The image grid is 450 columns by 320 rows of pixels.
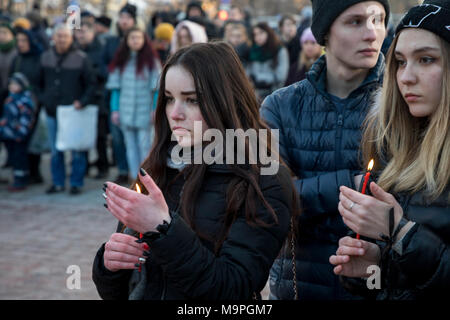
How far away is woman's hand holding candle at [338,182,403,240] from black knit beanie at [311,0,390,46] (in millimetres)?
1085

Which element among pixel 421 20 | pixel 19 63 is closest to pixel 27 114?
pixel 19 63

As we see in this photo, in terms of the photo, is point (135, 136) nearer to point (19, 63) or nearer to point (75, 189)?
point (75, 189)

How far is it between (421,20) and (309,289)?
3.93 feet

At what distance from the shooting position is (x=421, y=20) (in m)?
2.06

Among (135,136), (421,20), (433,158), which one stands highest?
(421,20)

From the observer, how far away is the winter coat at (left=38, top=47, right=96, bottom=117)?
8.55 meters

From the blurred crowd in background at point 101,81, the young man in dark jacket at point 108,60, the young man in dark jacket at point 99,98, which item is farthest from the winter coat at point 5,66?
the young man in dark jacket at point 108,60

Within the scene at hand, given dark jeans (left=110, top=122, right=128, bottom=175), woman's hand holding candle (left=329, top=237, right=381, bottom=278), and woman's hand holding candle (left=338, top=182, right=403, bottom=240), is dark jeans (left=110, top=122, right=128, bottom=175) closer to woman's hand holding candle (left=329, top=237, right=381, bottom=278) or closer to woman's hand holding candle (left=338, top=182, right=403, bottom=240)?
woman's hand holding candle (left=329, top=237, right=381, bottom=278)

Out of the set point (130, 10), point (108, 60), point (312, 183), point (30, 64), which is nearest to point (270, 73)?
point (130, 10)

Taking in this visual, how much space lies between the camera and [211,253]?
2.05 m

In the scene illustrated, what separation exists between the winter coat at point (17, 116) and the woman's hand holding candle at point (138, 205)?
736 cm

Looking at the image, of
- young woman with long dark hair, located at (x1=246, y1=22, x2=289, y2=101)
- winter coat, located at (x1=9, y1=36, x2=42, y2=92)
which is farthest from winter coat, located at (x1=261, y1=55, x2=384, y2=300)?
winter coat, located at (x1=9, y1=36, x2=42, y2=92)

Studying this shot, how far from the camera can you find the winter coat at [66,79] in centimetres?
855

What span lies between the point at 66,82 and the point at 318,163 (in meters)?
6.42
